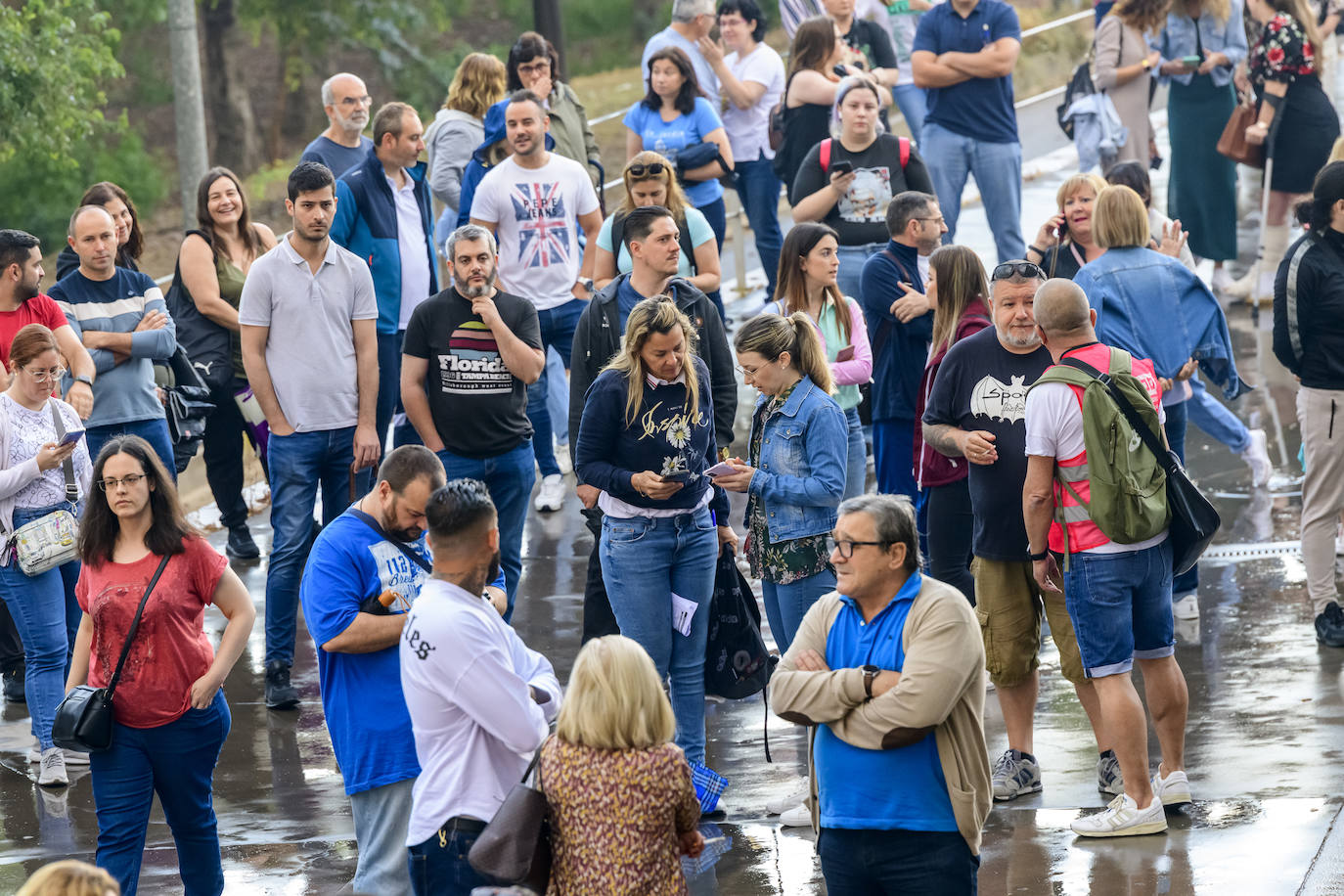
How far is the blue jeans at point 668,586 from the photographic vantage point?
21.6 feet

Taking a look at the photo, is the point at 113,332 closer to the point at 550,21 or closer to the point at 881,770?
the point at 881,770

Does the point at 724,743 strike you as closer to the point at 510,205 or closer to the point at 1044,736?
the point at 1044,736

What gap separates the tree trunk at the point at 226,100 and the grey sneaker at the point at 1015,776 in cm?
2169

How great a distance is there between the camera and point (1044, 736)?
7.19 m

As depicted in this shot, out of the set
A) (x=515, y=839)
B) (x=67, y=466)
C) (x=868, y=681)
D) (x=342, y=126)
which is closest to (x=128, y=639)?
(x=67, y=466)

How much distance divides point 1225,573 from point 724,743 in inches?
120

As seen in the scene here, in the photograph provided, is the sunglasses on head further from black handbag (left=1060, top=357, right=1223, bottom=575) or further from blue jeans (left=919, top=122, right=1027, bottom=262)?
blue jeans (left=919, top=122, right=1027, bottom=262)

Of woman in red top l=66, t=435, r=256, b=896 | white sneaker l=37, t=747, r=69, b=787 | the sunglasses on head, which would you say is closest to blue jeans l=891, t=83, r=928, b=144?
the sunglasses on head

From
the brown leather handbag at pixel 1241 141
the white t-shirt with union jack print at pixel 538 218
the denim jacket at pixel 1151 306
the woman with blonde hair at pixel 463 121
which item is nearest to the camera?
the denim jacket at pixel 1151 306

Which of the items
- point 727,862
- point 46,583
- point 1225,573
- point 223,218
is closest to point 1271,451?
point 1225,573

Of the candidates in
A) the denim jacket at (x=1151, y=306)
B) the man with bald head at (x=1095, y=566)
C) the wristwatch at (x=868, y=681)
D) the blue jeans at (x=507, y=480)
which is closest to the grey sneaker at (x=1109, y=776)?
the man with bald head at (x=1095, y=566)

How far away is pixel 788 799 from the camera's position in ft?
21.9

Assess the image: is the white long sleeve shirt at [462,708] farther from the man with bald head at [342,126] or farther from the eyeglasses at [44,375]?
the man with bald head at [342,126]

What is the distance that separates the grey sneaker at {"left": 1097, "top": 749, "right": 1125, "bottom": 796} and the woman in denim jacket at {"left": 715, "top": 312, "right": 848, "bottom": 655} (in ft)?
3.99
